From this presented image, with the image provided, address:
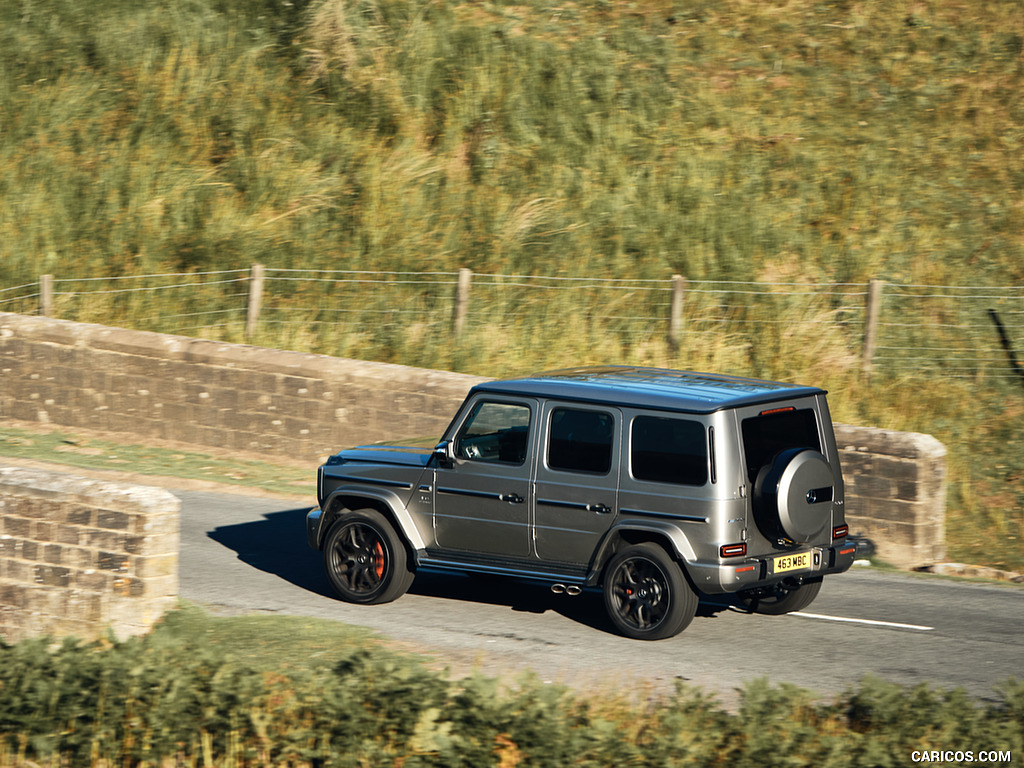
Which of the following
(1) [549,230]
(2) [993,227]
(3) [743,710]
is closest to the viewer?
(3) [743,710]

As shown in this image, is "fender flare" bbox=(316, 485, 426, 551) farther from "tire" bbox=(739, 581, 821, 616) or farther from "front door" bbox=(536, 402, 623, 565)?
"tire" bbox=(739, 581, 821, 616)

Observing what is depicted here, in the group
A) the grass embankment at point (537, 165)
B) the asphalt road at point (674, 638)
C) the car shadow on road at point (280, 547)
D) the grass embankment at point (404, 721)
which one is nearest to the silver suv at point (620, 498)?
the asphalt road at point (674, 638)

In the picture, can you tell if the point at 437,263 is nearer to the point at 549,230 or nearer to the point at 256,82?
the point at 549,230

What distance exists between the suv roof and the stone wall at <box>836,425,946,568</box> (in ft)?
10.5

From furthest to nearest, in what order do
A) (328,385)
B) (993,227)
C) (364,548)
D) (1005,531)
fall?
1. (993,227)
2. (328,385)
3. (1005,531)
4. (364,548)

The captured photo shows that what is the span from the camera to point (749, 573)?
321 inches

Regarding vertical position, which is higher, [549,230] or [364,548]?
[549,230]

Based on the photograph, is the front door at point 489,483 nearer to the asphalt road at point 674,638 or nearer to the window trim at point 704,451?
the asphalt road at point 674,638

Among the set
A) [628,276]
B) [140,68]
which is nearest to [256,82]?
[140,68]

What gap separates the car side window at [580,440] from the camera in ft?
28.0

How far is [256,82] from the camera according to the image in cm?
2478

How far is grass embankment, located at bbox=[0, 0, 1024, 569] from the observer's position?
18.0 m

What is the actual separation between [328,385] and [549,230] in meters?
6.83

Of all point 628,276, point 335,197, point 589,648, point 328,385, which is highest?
point 335,197
